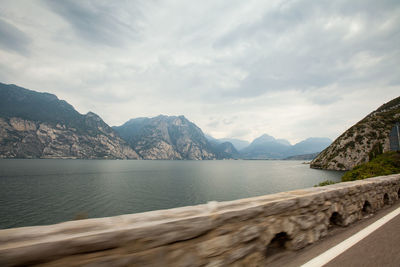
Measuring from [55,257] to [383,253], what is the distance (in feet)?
13.8

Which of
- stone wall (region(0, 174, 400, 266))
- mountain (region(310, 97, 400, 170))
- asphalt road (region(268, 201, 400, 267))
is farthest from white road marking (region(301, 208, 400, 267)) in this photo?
mountain (region(310, 97, 400, 170))

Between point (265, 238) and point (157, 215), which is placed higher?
point (157, 215)

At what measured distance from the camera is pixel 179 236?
1.80 m

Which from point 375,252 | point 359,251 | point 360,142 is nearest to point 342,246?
point 359,251

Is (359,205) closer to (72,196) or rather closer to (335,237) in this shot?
(335,237)

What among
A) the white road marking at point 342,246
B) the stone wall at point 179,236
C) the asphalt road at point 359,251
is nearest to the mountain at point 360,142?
the white road marking at point 342,246

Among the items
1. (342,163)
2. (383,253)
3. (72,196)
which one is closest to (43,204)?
(72,196)

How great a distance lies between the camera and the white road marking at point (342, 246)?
8.31 ft

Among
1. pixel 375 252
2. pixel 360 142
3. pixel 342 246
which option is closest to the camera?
pixel 375 252

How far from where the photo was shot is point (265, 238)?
2.52 m

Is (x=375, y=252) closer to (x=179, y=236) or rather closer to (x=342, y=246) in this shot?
(x=342, y=246)

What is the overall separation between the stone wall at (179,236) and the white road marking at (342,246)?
359mm

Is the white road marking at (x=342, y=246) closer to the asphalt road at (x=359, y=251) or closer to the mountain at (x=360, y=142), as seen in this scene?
the asphalt road at (x=359, y=251)

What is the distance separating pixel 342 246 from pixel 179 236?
2939 millimetres
